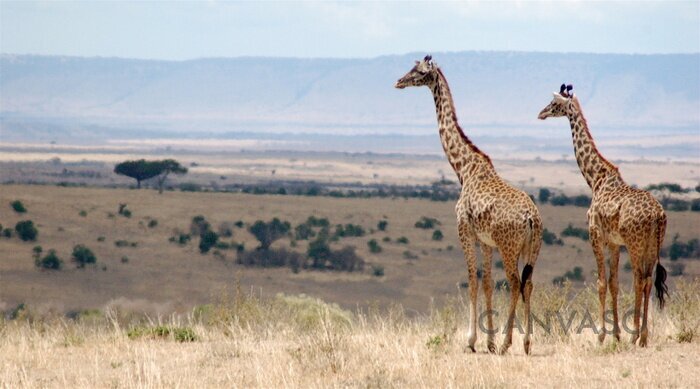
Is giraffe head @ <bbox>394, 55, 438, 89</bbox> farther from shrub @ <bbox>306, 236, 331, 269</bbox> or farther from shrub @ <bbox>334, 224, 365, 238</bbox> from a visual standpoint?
shrub @ <bbox>334, 224, 365, 238</bbox>

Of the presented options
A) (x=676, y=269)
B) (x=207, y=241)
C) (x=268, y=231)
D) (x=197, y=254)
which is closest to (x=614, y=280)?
(x=676, y=269)

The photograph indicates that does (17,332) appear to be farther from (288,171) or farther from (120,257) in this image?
(288,171)

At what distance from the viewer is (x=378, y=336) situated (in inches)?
473

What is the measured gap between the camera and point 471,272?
34.8ft

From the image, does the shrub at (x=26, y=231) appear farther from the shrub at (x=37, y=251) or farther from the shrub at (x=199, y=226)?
the shrub at (x=199, y=226)

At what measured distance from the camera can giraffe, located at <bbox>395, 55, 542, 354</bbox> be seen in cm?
1030

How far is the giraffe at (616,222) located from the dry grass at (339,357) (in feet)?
1.79

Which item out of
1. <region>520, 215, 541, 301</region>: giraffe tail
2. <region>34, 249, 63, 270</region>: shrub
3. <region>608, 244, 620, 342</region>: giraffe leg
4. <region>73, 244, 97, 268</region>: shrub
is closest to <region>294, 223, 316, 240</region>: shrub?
<region>73, 244, 97, 268</region>: shrub

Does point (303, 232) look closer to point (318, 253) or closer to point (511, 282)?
point (318, 253)

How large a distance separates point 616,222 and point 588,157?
101cm

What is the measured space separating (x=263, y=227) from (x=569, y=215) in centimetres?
1624

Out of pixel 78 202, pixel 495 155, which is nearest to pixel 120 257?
pixel 78 202

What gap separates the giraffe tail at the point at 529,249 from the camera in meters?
10.3

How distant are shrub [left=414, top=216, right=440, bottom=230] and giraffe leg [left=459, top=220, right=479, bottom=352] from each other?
40.0 meters
